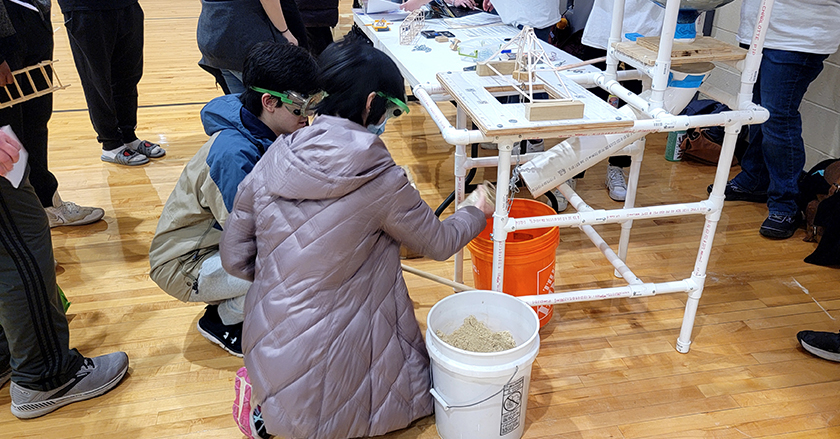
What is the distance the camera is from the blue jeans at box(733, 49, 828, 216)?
2629 millimetres

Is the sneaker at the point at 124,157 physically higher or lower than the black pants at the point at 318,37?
lower

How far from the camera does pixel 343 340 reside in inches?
62.6

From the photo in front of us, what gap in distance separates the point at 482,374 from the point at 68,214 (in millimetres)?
2418

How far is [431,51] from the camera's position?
10.0 feet

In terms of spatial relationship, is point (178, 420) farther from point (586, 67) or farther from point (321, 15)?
point (321, 15)

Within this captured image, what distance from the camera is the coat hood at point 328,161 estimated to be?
4.86 feet

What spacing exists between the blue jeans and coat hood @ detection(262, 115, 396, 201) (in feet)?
6.61

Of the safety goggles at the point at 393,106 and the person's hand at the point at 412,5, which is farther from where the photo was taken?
the person's hand at the point at 412,5

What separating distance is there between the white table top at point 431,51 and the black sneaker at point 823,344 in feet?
3.99

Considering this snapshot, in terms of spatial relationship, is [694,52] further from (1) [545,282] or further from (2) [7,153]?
(2) [7,153]

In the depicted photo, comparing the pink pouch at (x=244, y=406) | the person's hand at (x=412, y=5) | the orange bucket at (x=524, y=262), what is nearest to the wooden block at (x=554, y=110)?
the orange bucket at (x=524, y=262)

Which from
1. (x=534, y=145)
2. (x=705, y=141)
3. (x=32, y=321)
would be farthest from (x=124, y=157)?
(x=705, y=141)

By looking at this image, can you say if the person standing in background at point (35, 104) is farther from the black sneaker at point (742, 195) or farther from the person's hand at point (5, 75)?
the black sneaker at point (742, 195)

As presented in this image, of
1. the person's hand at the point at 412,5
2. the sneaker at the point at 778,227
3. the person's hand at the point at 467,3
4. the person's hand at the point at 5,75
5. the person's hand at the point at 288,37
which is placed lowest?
the sneaker at the point at 778,227
